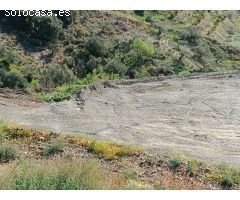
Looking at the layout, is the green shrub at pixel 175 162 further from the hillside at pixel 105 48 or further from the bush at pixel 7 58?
the bush at pixel 7 58

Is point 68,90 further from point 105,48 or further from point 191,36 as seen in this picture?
point 191,36

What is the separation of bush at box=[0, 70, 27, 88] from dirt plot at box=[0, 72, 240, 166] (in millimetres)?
3780

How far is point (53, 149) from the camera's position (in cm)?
1625

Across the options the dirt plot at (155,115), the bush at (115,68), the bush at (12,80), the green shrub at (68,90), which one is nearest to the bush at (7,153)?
the dirt plot at (155,115)

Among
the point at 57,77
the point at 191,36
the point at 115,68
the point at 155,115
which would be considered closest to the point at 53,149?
the point at 155,115

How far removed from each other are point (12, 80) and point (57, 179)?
1545 centimetres

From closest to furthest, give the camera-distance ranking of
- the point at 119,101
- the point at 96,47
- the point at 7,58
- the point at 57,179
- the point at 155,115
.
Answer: the point at 57,179
the point at 155,115
the point at 119,101
the point at 7,58
the point at 96,47

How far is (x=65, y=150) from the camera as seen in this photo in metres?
16.5

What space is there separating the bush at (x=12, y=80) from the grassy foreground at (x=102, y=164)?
24.6 ft

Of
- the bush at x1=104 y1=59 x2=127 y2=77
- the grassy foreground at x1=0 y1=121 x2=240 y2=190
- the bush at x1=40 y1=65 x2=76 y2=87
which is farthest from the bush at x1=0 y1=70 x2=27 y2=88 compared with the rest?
the grassy foreground at x1=0 y1=121 x2=240 y2=190

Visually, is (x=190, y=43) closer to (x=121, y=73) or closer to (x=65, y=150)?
(x=121, y=73)

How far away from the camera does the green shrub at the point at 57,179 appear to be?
10.9m

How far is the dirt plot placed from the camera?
18.6m

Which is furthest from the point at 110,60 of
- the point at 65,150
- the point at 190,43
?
the point at 65,150
